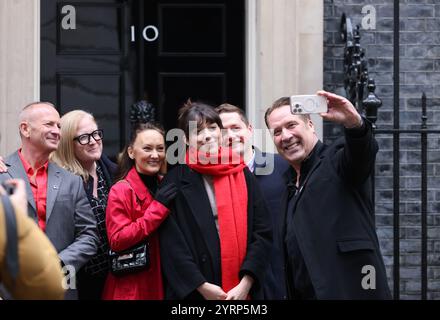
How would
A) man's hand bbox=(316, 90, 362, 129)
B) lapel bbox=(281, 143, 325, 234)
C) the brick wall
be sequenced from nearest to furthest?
man's hand bbox=(316, 90, 362, 129) < lapel bbox=(281, 143, 325, 234) < the brick wall

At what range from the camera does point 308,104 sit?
5352mm

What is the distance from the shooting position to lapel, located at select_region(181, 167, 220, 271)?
234 inches

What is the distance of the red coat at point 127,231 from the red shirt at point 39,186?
1.23 ft

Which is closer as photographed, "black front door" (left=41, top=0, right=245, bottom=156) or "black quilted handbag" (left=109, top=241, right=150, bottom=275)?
"black quilted handbag" (left=109, top=241, right=150, bottom=275)

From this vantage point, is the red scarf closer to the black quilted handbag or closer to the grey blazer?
the black quilted handbag

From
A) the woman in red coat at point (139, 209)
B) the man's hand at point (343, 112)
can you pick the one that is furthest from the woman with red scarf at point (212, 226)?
the man's hand at point (343, 112)

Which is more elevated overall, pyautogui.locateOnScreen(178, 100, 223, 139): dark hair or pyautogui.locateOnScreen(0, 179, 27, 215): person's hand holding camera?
pyautogui.locateOnScreen(178, 100, 223, 139): dark hair

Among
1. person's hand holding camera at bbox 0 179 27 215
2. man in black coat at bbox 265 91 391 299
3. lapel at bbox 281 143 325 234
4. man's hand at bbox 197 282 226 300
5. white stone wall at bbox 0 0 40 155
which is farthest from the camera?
white stone wall at bbox 0 0 40 155

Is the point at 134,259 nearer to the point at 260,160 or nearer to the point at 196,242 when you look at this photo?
the point at 196,242

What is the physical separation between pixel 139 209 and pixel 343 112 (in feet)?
5.05

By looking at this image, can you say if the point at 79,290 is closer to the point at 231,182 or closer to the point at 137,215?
the point at 137,215

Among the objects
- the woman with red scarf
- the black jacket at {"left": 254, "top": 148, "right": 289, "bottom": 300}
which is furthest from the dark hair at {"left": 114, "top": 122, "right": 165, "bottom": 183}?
the black jacket at {"left": 254, "top": 148, "right": 289, "bottom": 300}

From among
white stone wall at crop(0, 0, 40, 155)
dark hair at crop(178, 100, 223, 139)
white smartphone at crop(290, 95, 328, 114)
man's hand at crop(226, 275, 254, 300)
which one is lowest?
man's hand at crop(226, 275, 254, 300)
